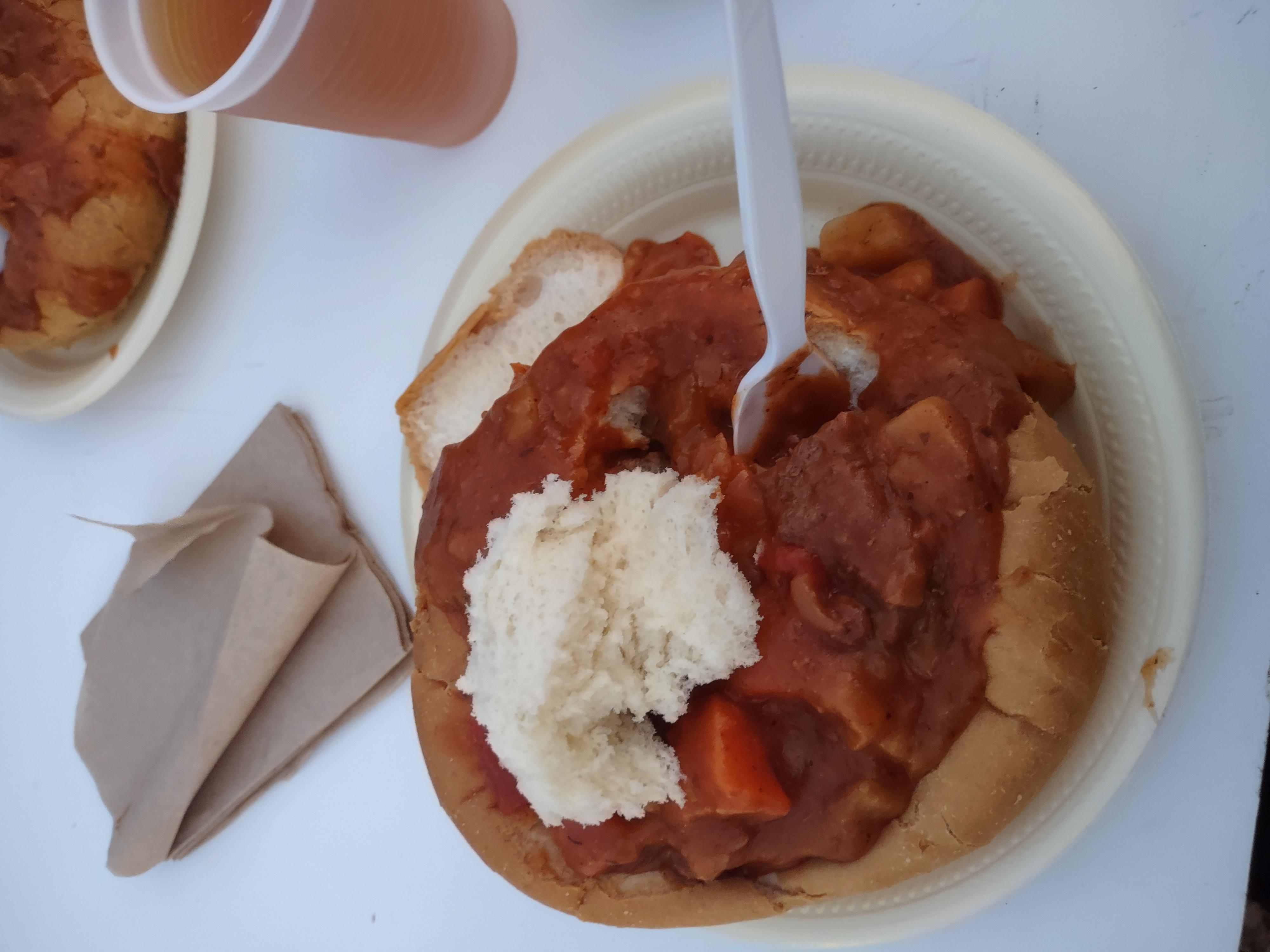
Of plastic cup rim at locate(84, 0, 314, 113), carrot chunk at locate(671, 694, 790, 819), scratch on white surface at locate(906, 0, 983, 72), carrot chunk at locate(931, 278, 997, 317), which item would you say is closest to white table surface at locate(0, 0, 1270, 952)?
scratch on white surface at locate(906, 0, 983, 72)

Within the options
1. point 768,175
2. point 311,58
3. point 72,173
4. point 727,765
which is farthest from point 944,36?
point 72,173

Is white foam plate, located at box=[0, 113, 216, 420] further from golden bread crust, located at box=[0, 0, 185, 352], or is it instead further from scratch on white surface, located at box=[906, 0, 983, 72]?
scratch on white surface, located at box=[906, 0, 983, 72]

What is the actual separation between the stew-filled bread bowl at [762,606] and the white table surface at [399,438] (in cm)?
36

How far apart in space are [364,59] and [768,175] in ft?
3.07

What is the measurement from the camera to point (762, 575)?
1.14 m

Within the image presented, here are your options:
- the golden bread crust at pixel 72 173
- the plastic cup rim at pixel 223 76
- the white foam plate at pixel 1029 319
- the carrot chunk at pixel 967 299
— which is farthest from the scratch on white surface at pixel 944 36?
the golden bread crust at pixel 72 173

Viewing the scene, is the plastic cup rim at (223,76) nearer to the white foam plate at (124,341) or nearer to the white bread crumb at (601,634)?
the white foam plate at (124,341)

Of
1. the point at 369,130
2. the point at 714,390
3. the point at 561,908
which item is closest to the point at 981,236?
the point at 714,390

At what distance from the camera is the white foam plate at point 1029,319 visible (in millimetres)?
1251

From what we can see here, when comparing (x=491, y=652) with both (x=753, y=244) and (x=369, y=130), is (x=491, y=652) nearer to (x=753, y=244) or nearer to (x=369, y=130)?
(x=753, y=244)

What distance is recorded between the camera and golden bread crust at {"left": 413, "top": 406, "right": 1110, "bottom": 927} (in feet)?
3.52

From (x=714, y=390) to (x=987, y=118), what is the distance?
2.06 ft

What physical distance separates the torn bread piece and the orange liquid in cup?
1.13ft

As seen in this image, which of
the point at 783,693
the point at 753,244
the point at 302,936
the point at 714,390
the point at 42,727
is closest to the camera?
the point at 753,244
